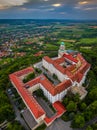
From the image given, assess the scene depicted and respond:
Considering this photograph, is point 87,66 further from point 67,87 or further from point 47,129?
point 47,129

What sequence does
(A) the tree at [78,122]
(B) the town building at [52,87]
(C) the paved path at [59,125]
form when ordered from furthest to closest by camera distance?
(B) the town building at [52,87] → (C) the paved path at [59,125] → (A) the tree at [78,122]

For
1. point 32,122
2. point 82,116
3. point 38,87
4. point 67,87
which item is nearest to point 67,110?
point 82,116

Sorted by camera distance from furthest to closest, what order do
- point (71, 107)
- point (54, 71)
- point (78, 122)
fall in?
point (54, 71) → point (71, 107) → point (78, 122)

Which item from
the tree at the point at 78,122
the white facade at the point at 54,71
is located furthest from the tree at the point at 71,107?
the white facade at the point at 54,71

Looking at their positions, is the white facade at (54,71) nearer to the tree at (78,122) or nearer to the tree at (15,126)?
the tree at (78,122)

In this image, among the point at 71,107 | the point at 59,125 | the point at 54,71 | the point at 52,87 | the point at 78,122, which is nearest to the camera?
the point at 78,122

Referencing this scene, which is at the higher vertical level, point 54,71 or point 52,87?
point 54,71

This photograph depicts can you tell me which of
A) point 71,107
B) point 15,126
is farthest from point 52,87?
point 15,126

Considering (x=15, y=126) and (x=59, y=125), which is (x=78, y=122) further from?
(x=15, y=126)

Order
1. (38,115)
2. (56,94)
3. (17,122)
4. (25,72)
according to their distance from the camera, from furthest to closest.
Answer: (25,72), (56,94), (17,122), (38,115)

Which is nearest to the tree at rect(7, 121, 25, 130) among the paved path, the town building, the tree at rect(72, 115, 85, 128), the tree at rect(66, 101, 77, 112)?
the town building

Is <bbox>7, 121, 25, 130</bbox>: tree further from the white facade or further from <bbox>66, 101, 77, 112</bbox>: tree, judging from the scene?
the white facade
